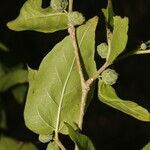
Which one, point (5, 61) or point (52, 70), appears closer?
point (52, 70)

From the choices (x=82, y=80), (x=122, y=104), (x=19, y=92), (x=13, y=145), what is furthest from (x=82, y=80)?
(x=19, y=92)

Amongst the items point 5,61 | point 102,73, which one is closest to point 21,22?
point 102,73

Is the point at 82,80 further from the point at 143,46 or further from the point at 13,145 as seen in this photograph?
the point at 13,145

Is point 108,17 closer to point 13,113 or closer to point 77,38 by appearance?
point 77,38

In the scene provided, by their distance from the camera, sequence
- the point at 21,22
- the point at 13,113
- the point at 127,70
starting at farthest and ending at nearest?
the point at 127,70, the point at 13,113, the point at 21,22

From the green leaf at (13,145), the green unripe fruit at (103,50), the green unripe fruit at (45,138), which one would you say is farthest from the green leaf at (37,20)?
the green leaf at (13,145)

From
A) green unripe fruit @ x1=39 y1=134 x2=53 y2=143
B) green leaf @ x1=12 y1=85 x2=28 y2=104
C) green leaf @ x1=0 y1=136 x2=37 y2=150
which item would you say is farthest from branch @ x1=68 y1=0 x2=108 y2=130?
green leaf @ x1=12 y1=85 x2=28 y2=104

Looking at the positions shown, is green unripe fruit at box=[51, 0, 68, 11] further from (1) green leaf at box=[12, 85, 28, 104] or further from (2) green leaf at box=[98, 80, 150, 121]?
(1) green leaf at box=[12, 85, 28, 104]
